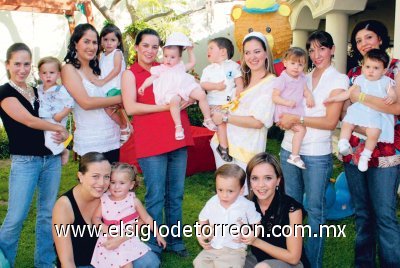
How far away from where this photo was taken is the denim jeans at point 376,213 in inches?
131

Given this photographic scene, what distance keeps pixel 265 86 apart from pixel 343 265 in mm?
1797

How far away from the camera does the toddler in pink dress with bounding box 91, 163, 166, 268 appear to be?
3.18 m

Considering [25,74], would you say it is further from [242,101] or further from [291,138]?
[291,138]

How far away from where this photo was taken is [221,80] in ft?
13.2

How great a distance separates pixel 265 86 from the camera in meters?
3.55

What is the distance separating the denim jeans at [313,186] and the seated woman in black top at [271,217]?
44 centimetres

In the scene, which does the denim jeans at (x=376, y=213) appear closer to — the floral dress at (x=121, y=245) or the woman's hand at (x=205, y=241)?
the woman's hand at (x=205, y=241)

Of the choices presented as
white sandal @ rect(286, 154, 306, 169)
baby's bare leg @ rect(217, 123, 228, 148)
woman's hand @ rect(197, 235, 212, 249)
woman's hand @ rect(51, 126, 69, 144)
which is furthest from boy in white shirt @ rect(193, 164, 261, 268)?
woman's hand @ rect(51, 126, 69, 144)

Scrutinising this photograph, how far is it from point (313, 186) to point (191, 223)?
7.25 feet

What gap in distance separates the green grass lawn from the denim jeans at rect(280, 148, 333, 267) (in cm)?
76

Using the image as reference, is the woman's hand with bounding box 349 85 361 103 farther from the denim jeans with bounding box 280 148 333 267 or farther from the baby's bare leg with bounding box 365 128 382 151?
the denim jeans with bounding box 280 148 333 267

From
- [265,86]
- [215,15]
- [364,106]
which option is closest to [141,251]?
[265,86]

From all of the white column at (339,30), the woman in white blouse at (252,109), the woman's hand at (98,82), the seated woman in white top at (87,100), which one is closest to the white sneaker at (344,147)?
the woman in white blouse at (252,109)

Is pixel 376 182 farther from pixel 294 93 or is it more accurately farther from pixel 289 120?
pixel 294 93
